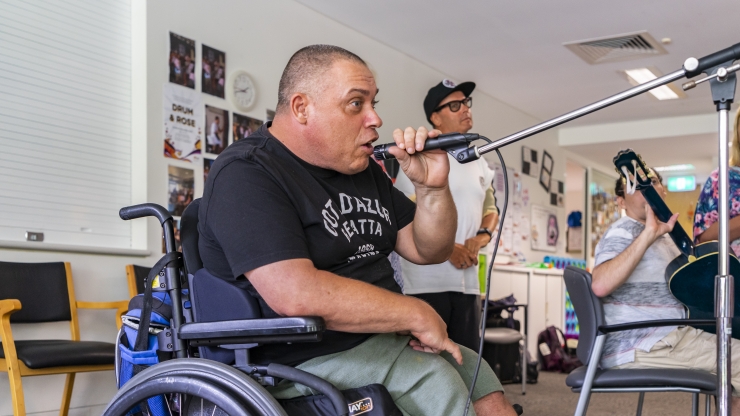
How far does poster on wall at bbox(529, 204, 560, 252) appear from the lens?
7863mm

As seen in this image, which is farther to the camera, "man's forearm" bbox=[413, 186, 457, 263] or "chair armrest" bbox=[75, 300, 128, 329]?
"chair armrest" bbox=[75, 300, 128, 329]

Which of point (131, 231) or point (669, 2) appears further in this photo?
point (669, 2)

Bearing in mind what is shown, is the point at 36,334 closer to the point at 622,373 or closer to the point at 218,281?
the point at 218,281

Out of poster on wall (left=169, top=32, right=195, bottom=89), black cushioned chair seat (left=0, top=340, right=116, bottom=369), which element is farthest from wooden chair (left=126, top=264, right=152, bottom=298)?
poster on wall (left=169, top=32, right=195, bottom=89)

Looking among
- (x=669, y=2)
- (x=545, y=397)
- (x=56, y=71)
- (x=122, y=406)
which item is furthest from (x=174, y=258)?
(x=669, y=2)

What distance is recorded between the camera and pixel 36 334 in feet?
10.6

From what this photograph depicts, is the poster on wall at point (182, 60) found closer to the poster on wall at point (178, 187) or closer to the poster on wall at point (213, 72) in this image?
the poster on wall at point (213, 72)

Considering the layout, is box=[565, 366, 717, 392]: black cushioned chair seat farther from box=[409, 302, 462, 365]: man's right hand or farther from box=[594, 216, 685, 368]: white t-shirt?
box=[409, 302, 462, 365]: man's right hand

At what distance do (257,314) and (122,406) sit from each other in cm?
31

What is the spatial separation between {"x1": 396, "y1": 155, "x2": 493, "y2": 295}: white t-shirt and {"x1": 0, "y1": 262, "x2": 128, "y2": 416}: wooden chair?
1.30 meters

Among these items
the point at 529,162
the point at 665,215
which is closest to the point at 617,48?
the point at 529,162

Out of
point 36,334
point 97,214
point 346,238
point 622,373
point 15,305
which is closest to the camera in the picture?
point 346,238

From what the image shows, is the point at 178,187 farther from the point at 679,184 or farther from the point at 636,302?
the point at 679,184

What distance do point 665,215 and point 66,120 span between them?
107 inches
